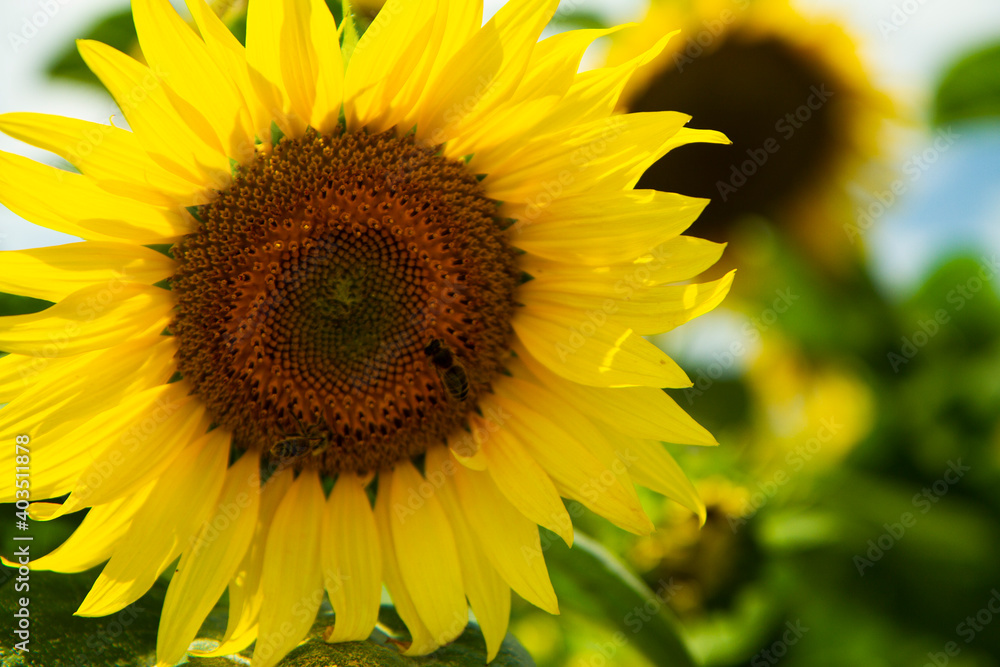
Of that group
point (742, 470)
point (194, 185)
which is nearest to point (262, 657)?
point (194, 185)

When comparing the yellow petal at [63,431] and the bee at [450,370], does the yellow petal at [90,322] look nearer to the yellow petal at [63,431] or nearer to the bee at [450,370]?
the yellow petal at [63,431]

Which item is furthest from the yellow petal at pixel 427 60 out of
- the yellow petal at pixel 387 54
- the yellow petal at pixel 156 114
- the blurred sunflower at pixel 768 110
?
the blurred sunflower at pixel 768 110

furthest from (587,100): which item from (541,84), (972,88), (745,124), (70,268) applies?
(745,124)

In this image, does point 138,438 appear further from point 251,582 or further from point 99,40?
point 99,40

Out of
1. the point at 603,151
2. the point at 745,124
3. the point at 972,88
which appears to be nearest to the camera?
the point at 603,151

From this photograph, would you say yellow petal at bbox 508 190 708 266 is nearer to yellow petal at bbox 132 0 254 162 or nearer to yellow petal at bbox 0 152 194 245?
yellow petal at bbox 132 0 254 162

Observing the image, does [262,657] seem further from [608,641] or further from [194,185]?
[608,641]
